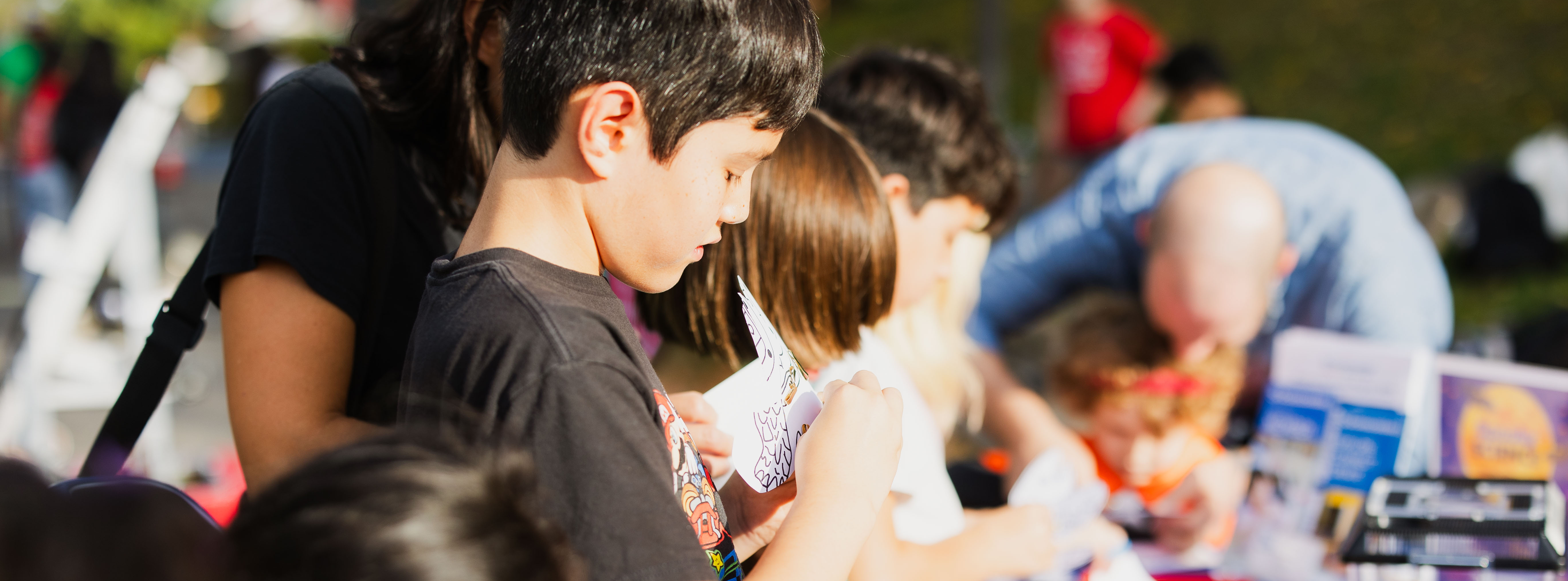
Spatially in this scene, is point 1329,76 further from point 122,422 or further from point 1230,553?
point 122,422

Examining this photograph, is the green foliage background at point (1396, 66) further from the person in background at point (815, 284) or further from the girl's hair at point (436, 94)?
the girl's hair at point (436, 94)

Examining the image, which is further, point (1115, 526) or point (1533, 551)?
point (1115, 526)

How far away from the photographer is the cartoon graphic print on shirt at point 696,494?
0.96 m

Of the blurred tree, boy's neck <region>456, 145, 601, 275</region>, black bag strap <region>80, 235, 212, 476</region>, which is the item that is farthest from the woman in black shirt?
the blurred tree

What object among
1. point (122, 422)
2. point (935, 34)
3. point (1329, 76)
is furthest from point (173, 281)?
point (1329, 76)

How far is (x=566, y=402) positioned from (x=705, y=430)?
0.37 meters

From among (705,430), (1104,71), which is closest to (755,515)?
(705,430)

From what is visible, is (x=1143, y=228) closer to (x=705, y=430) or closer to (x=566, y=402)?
Result: (x=705, y=430)

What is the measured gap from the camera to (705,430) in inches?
47.6

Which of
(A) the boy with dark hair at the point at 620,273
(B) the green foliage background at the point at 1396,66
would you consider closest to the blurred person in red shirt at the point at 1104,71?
(B) the green foliage background at the point at 1396,66

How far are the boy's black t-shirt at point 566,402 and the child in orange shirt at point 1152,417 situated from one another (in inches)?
63.3

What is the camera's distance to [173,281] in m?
7.64

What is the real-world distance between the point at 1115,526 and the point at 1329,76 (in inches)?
360

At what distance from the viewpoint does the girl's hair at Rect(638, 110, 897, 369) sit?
4.52ft
